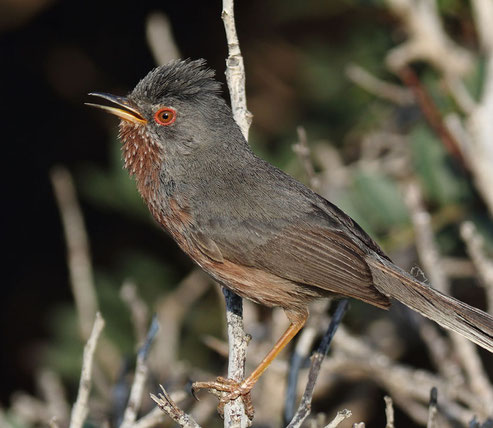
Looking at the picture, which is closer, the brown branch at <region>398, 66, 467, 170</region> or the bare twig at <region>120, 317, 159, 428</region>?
the bare twig at <region>120, 317, 159, 428</region>

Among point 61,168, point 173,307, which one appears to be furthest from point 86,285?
point 61,168

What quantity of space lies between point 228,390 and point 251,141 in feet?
8.83

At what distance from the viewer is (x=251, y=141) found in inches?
244

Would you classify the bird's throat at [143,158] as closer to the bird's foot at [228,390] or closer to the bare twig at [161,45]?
the bird's foot at [228,390]

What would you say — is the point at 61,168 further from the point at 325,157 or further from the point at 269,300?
the point at 269,300

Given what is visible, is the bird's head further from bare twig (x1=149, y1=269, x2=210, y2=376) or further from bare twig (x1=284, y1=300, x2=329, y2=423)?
bare twig (x1=149, y1=269, x2=210, y2=376)

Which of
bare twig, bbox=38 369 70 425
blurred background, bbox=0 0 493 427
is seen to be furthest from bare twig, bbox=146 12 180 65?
bare twig, bbox=38 369 70 425

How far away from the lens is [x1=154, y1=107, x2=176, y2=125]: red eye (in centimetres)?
433

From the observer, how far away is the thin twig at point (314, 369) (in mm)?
3385

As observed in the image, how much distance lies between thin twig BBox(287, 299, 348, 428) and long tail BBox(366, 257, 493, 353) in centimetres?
24

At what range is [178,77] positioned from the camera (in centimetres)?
427

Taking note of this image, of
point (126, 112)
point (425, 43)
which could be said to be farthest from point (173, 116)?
point (425, 43)

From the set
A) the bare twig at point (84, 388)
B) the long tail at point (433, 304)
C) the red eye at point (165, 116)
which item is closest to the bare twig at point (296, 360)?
the long tail at point (433, 304)

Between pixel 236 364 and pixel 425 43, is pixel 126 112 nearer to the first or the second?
pixel 236 364
